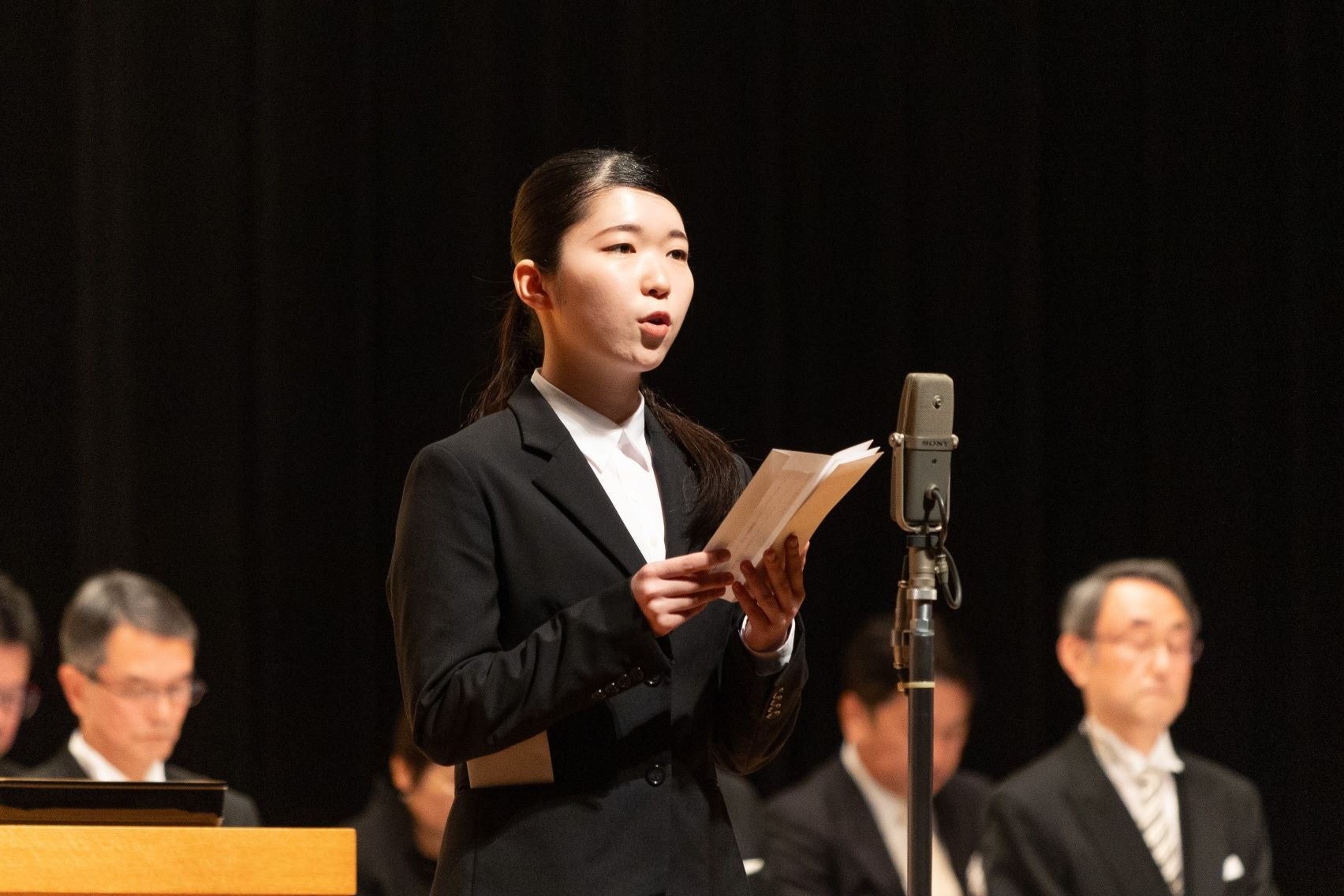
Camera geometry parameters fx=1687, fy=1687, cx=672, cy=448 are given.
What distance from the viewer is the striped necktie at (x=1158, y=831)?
14.1ft

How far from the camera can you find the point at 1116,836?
4.29 meters

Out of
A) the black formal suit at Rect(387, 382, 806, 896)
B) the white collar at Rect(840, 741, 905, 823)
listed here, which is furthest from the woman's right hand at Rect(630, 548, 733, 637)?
the white collar at Rect(840, 741, 905, 823)

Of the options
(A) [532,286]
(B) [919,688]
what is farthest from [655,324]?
(B) [919,688]

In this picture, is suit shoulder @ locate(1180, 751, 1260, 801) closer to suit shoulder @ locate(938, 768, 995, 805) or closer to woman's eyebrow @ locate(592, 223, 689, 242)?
suit shoulder @ locate(938, 768, 995, 805)

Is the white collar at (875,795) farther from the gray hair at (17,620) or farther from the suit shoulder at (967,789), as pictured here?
the gray hair at (17,620)

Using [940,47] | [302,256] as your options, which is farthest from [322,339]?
[940,47]

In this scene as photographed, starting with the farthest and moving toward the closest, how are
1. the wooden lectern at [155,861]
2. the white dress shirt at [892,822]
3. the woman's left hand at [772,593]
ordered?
the white dress shirt at [892,822]
the woman's left hand at [772,593]
the wooden lectern at [155,861]

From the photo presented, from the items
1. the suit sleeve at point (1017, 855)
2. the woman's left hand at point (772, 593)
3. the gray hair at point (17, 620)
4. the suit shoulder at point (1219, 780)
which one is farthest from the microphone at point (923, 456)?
the suit shoulder at point (1219, 780)

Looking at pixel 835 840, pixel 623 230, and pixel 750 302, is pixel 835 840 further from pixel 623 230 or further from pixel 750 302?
pixel 623 230

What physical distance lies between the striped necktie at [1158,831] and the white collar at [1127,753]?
35 millimetres

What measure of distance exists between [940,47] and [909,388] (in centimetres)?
358

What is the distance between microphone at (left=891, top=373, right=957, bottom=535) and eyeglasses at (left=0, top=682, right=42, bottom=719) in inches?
116

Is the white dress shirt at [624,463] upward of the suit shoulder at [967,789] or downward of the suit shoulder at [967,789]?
upward

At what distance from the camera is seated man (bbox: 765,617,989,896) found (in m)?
4.17
